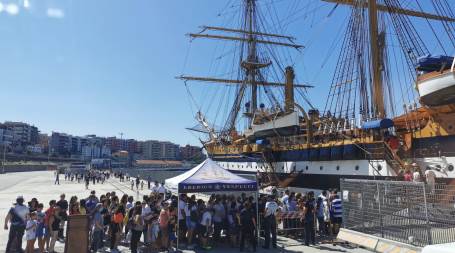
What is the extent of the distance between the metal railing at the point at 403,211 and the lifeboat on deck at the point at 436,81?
6.11 m

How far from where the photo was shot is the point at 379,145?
18.0 meters

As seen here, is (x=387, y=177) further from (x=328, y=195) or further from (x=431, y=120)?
(x=328, y=195)

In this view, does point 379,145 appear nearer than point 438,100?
No

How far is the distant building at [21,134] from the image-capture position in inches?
6634

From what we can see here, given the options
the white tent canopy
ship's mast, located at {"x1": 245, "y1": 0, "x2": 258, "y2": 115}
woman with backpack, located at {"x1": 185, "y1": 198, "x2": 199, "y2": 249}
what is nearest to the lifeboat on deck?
the white tent canopy

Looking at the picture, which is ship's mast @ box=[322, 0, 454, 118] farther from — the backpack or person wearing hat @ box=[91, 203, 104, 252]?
person wearing hat @ box=[91, 203, 104, 252]

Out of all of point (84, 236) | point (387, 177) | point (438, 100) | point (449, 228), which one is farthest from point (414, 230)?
point (387, 177)

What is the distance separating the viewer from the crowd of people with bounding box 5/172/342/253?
9586 mm

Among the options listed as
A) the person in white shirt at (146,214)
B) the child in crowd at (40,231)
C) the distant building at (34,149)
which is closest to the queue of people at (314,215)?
the person in white shirt at (146,214)

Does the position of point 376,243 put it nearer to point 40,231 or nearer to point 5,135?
point 40,231

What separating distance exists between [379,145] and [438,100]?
4.11 metres

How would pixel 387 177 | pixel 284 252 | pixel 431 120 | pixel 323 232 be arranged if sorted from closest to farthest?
1. pixel 284 252
2. pixel 323 232
3. pixel 431 120
4. pixel 387 177

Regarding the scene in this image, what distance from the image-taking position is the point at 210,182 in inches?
441

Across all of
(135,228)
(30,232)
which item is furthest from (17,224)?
(135,228)
